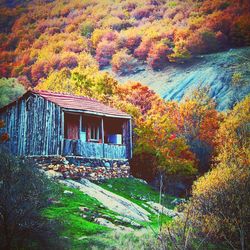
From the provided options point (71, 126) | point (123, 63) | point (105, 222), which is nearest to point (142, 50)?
point (123, 63)

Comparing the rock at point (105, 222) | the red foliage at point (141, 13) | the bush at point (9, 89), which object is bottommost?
the rock at point (105, 222)

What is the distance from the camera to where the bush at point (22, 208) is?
11.4 m

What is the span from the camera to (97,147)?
20.2 m

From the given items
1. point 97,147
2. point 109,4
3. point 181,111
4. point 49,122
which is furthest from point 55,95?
point 181,111

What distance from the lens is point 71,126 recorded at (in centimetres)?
2067

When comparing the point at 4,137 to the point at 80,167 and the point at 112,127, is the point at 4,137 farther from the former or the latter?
the point at 112,127

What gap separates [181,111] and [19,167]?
13.7m

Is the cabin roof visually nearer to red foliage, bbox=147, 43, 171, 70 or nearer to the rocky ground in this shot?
the rocky ground

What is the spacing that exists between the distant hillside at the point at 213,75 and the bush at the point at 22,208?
949cm

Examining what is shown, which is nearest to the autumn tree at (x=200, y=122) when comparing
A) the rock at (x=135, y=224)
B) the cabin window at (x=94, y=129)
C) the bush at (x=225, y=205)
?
the cabin window at (x=94, y=129)

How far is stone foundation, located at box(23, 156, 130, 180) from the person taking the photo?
1839cm

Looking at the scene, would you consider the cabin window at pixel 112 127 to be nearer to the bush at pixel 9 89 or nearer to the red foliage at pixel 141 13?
the bush at pixel 9 89

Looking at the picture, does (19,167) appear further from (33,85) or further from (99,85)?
(99,85)

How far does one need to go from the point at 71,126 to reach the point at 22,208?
9.43 metres
